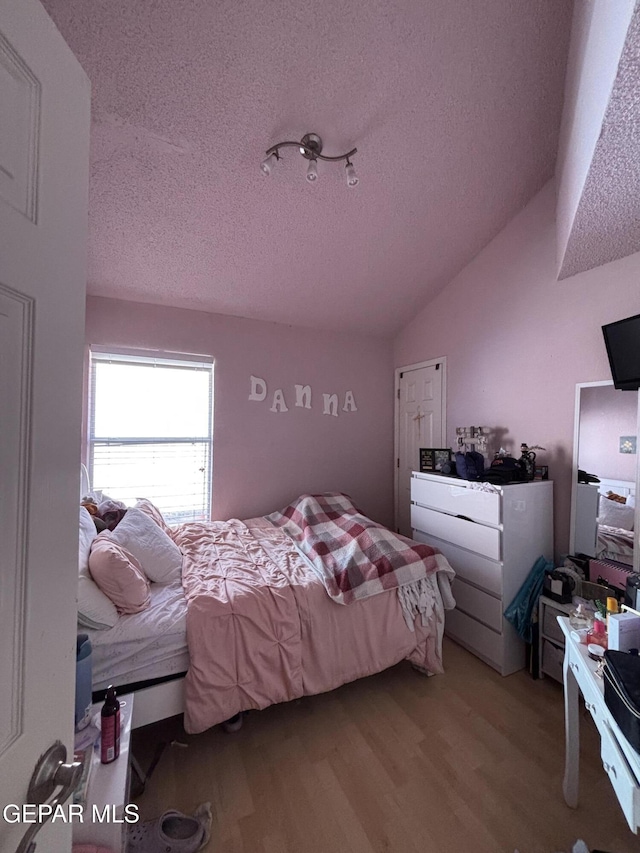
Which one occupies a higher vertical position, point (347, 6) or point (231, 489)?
point (347, 6)

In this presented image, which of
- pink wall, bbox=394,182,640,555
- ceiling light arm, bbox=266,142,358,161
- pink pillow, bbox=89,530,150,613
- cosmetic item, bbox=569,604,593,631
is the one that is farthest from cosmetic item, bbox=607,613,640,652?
ceiling light arm, bbox=266,142,358,161

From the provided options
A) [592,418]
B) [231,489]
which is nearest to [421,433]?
[592,418]

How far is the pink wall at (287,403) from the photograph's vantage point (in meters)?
2.85

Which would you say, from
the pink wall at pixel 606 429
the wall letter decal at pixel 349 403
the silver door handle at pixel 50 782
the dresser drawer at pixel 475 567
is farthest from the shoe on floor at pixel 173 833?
the wall letter decal at pixel 349 403

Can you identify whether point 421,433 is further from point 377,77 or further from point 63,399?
point 63,399

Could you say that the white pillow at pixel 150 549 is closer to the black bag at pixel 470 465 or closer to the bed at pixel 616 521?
the black bag at pixel 470 465

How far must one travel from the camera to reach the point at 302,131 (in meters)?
1.71

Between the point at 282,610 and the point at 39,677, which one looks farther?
the point at 282,610

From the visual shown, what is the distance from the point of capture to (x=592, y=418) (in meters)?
2.02

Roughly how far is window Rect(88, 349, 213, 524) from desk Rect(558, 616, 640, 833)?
2.63 metres

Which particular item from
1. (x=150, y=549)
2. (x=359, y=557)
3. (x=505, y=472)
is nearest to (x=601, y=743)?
(x=359, y=557)

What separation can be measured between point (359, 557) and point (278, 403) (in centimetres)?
175

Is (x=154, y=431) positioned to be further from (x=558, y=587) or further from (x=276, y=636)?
(x=558, y=587)

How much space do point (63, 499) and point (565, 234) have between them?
2476mm
